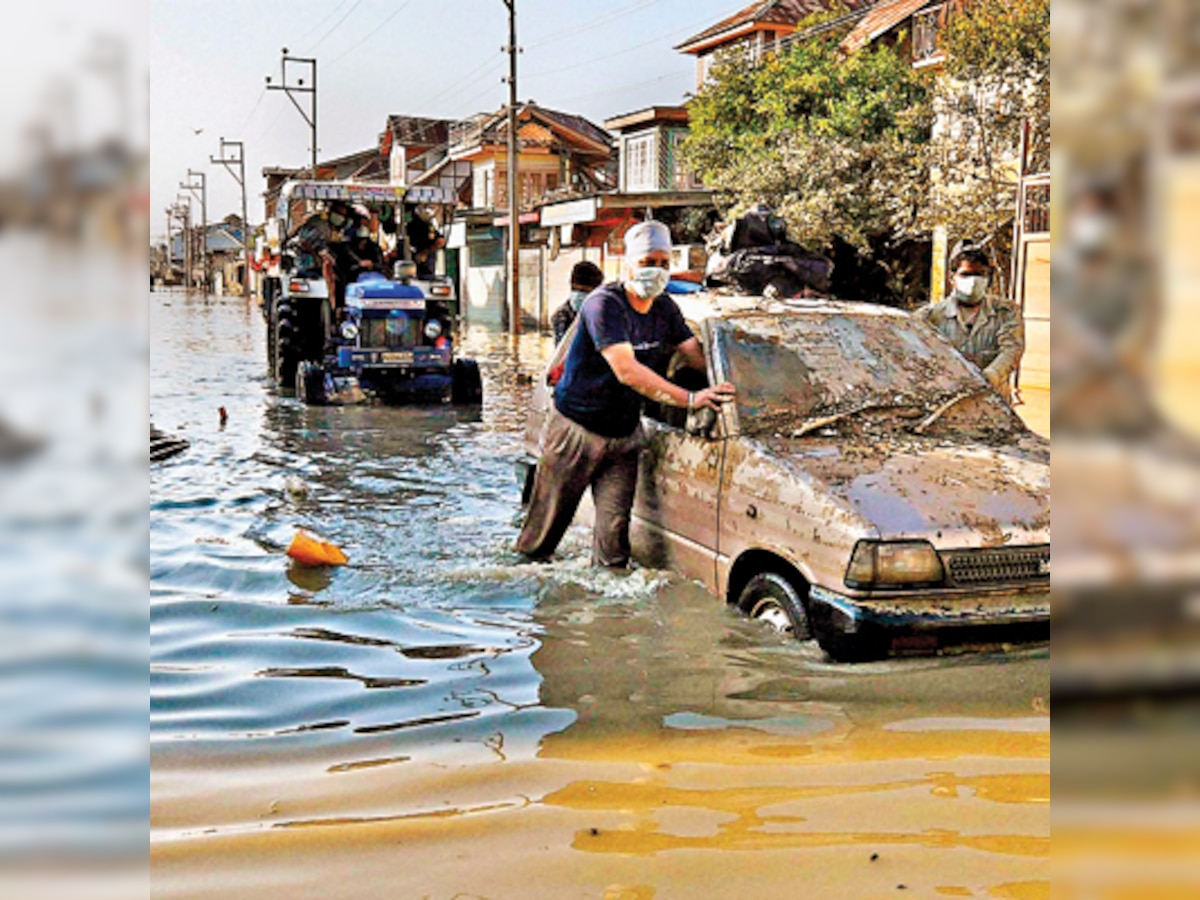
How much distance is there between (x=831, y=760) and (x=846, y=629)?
0.62 metres

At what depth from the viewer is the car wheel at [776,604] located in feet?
15.6

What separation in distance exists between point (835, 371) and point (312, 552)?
3174mm

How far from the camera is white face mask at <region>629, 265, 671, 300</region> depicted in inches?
229

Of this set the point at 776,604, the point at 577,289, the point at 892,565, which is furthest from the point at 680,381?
the point at 577,289

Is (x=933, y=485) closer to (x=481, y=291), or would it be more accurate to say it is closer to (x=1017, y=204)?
(x=1017, y=204)

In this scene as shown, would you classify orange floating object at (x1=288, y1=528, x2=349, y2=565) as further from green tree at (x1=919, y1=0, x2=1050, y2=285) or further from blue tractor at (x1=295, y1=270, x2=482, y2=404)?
green tree at (x1=919, y1=0, x2=1050, y2=285)

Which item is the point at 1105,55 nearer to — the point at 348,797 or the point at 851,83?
the point at 348,797

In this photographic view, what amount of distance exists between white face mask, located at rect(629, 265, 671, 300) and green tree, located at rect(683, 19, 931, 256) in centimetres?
1529

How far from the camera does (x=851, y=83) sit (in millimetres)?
26094

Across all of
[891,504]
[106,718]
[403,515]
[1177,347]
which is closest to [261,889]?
[106,718]

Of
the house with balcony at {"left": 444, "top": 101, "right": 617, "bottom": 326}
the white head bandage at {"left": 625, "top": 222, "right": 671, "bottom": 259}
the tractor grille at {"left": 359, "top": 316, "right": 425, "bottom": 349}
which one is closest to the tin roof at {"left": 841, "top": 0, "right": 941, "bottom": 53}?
the house with balcony at {"left": 444, "top": 101, "right": 617, "bottom": 326}

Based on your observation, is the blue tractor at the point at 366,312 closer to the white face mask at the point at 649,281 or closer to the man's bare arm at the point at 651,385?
the white face mask at the point at 649,281

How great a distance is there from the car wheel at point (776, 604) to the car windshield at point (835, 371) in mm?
736

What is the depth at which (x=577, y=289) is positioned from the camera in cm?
923
